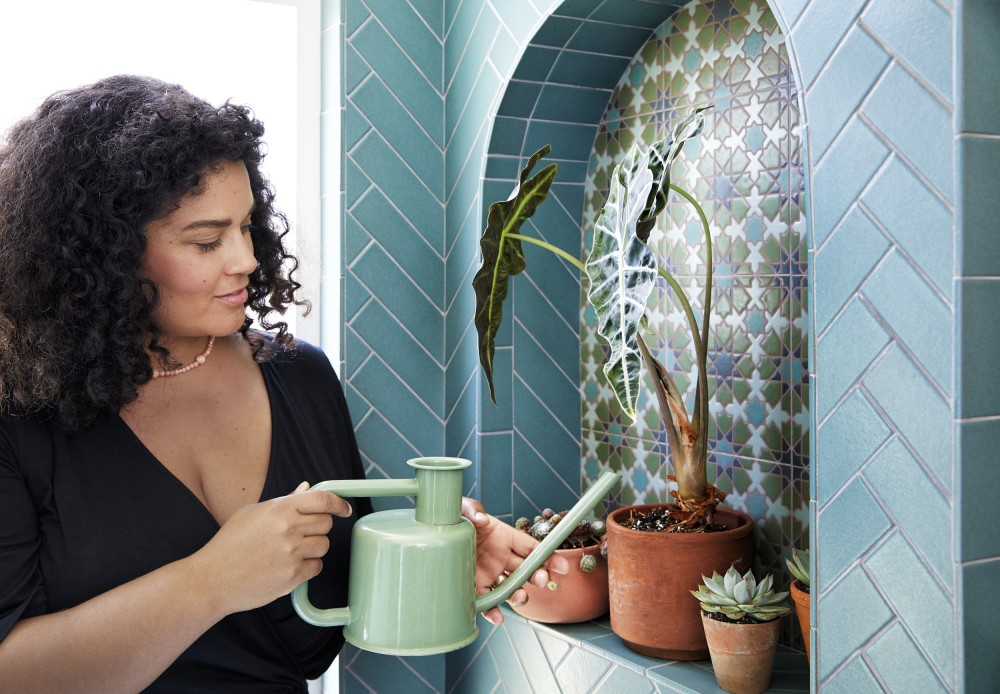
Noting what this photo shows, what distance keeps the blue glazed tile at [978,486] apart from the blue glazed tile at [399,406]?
123cm

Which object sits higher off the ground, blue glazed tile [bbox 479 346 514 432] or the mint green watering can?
blue glazed tile [bbox 479 346 514 432]

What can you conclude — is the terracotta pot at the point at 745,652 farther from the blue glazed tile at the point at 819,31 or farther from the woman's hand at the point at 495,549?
the blue glazed tile at the point at 819,31

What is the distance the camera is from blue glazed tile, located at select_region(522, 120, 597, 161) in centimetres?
185

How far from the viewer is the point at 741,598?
1.30m

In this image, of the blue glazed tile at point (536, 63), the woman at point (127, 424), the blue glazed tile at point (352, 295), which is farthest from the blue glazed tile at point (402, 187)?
the woman at point (127, 424)

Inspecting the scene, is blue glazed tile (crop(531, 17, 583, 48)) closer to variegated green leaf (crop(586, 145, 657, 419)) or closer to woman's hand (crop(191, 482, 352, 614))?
variegated green leaf (crop(586, 145, 657, 419))

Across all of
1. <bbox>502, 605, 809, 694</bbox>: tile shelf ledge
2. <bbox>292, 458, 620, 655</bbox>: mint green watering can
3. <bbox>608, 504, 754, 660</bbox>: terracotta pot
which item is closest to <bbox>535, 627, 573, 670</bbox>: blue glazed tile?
<bbox>502, 605, 809, 694</bbox>: tile shelf ledge

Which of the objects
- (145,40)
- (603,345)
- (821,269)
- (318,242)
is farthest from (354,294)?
(821,269)

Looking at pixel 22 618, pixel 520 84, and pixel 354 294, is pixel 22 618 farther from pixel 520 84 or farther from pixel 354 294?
pixel 520 84

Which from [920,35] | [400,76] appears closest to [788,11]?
[920,35]

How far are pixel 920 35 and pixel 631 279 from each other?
0.41m

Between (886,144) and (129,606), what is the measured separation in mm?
993

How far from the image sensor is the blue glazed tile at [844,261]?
1025mm

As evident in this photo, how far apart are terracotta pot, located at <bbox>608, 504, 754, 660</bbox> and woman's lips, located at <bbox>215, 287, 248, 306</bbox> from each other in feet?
2.19
